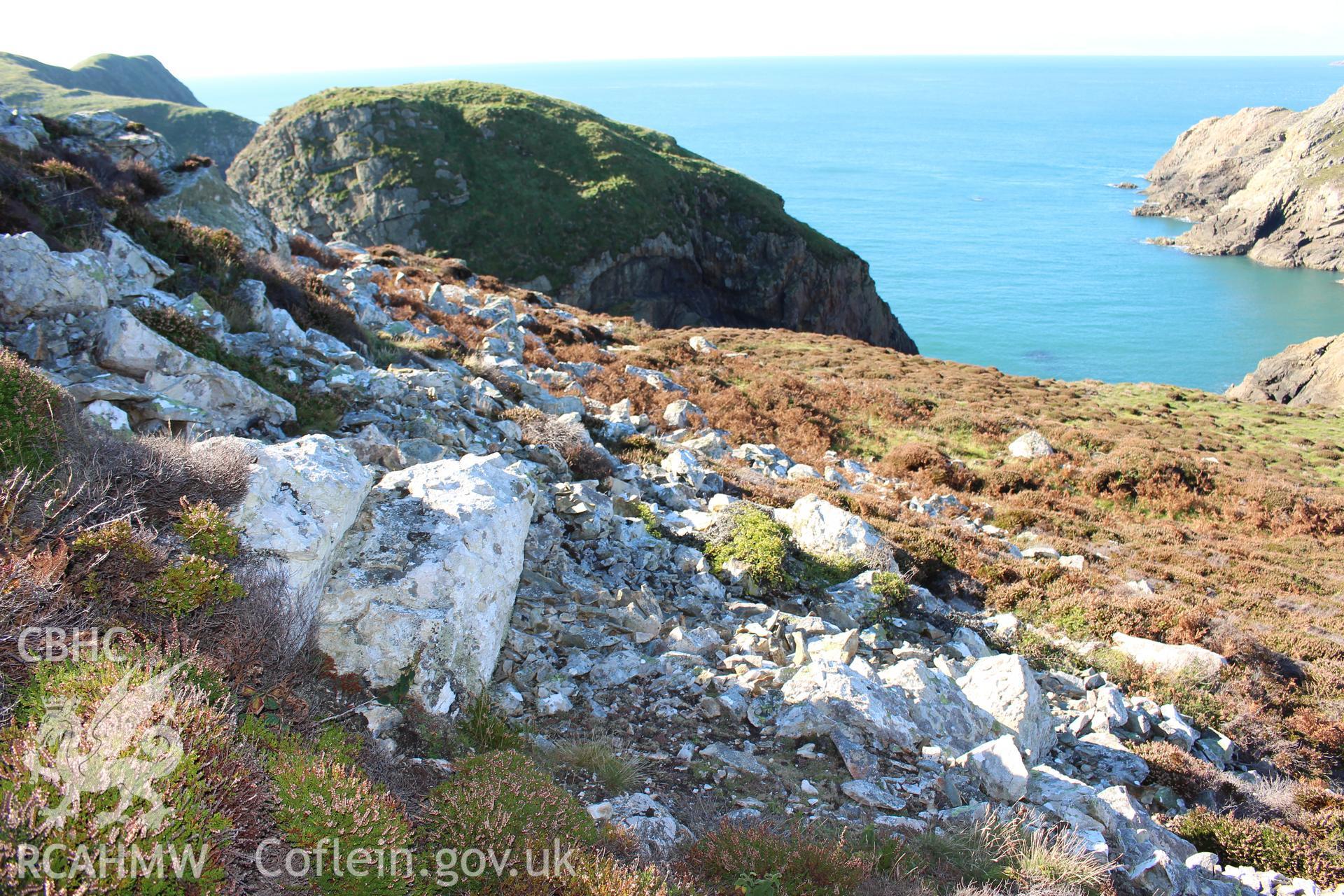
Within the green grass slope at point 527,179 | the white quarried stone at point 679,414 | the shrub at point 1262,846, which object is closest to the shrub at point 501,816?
the shrub at point 1262,846

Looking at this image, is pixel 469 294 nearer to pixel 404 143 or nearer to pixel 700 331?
pixel 700 331

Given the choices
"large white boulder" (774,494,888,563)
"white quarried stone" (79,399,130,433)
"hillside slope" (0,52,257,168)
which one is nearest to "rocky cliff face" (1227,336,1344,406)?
"large white boulder" (774,494,888,563)

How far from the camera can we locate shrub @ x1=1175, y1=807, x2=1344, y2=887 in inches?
280

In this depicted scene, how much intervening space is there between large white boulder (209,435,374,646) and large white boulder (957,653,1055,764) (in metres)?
7.06

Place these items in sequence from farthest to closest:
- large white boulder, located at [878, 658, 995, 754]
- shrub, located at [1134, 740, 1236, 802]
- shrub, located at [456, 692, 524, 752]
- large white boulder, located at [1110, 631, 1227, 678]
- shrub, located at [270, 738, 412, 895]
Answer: large white boulder, located at [1110, 631, 1227, 678] → shrub, located at [1134, 740, 1236, 802] → large white boulder, located at [878, 658, 995, 754] → shrub, located at [456, 692, 524, 752] → shrub, located at [270, 738, 412, 895]

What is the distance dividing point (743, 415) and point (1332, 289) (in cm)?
13147

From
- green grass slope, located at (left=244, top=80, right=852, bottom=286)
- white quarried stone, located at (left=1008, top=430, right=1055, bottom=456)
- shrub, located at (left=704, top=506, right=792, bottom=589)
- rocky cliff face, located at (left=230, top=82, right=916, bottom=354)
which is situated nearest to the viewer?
shrub, located at (left=704, top=506, right=792, bottom=589)

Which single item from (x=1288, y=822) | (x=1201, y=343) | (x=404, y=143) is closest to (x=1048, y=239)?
(x=1201, y=343)

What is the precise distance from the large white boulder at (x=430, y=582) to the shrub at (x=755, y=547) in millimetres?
3842

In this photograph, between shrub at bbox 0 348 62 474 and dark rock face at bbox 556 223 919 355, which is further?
dark rock face at bbox 556 223 919 355

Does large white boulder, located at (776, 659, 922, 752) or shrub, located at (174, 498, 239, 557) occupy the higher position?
shrub, located at (174, 498, 239, 557)

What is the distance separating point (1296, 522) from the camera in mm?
19844

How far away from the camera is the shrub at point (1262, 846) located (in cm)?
712

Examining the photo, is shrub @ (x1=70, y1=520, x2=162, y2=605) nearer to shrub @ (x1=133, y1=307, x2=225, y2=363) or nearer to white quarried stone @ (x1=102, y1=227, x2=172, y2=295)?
shrub @ (x1=133, y1=307, x2=225, y2=363)
